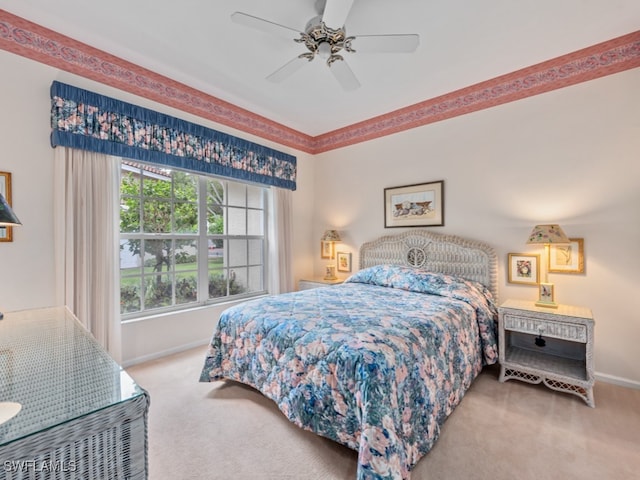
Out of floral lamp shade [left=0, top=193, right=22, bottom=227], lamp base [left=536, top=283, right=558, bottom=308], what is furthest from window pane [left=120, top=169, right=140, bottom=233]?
lamp base [left=536, top=283, right=558, bottom=308]

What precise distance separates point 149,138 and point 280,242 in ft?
6.49

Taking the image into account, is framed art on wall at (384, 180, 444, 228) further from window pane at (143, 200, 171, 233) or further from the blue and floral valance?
window pane at (143, 200, 171, 233)

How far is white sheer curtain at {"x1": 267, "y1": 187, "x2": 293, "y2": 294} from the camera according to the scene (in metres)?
4.05

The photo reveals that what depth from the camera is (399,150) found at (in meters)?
3.75

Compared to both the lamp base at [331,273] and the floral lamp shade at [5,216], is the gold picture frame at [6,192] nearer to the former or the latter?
the floral lamp shade at [5,216]

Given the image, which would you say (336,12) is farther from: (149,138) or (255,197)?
(255,197)

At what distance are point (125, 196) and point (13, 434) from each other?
110 inches

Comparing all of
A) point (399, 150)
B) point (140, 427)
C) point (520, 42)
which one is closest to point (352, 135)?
point (399, 150)

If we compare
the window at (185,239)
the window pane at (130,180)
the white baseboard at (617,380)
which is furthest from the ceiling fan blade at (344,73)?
the white baseboard at (617,380)

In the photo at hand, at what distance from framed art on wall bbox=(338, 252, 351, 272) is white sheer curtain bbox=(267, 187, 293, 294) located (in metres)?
0.74

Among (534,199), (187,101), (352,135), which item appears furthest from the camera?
(352,135)

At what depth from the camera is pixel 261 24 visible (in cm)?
Result: 186

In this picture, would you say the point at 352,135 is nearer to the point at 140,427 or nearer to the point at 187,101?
the point at 187,101

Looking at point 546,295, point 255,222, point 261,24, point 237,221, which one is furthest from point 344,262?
point 261,24
